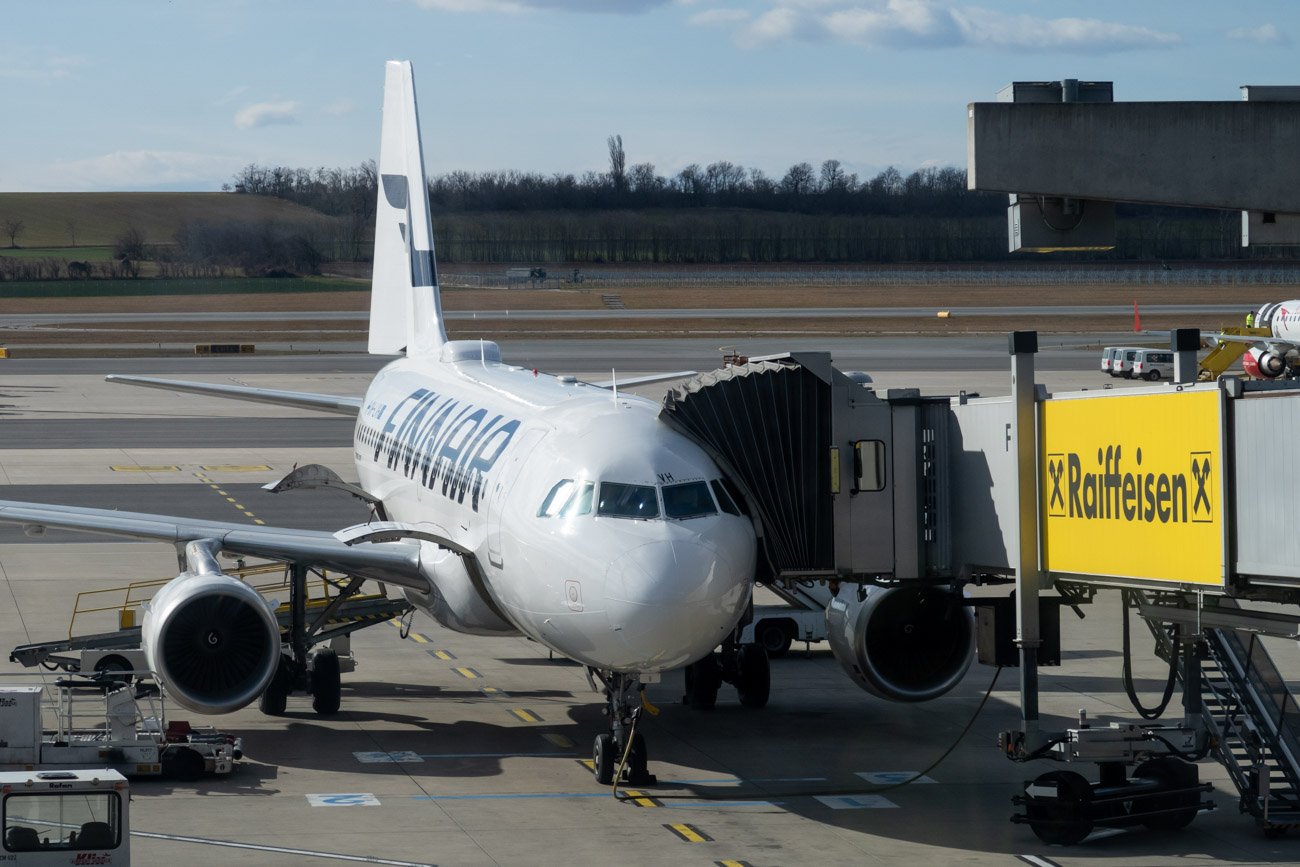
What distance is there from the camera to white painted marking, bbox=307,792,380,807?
59.2 feet

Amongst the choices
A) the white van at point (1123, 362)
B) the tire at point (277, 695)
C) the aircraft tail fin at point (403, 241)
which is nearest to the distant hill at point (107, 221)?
the white van at point (1123, 362)

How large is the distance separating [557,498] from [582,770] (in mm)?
3764

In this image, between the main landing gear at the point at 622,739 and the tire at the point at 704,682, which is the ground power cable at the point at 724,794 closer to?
the main landing gear at the point at 622,739

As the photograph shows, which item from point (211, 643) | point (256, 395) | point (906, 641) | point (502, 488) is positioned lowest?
point (906, 641)

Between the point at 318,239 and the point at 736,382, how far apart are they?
131259 mm

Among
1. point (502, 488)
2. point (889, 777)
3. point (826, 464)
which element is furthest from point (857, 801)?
point (502, 488)

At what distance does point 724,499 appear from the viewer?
17.7 metres

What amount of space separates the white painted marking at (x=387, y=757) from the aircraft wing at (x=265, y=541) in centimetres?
278

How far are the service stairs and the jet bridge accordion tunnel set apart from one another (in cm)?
303

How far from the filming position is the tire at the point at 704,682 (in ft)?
76.3

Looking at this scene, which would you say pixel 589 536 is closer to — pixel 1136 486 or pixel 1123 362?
pixel 1136 486

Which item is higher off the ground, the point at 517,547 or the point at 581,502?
the point at 581,502

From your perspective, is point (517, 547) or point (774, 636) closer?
point (517, 547)

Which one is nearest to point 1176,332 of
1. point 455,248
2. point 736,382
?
point 736,382
